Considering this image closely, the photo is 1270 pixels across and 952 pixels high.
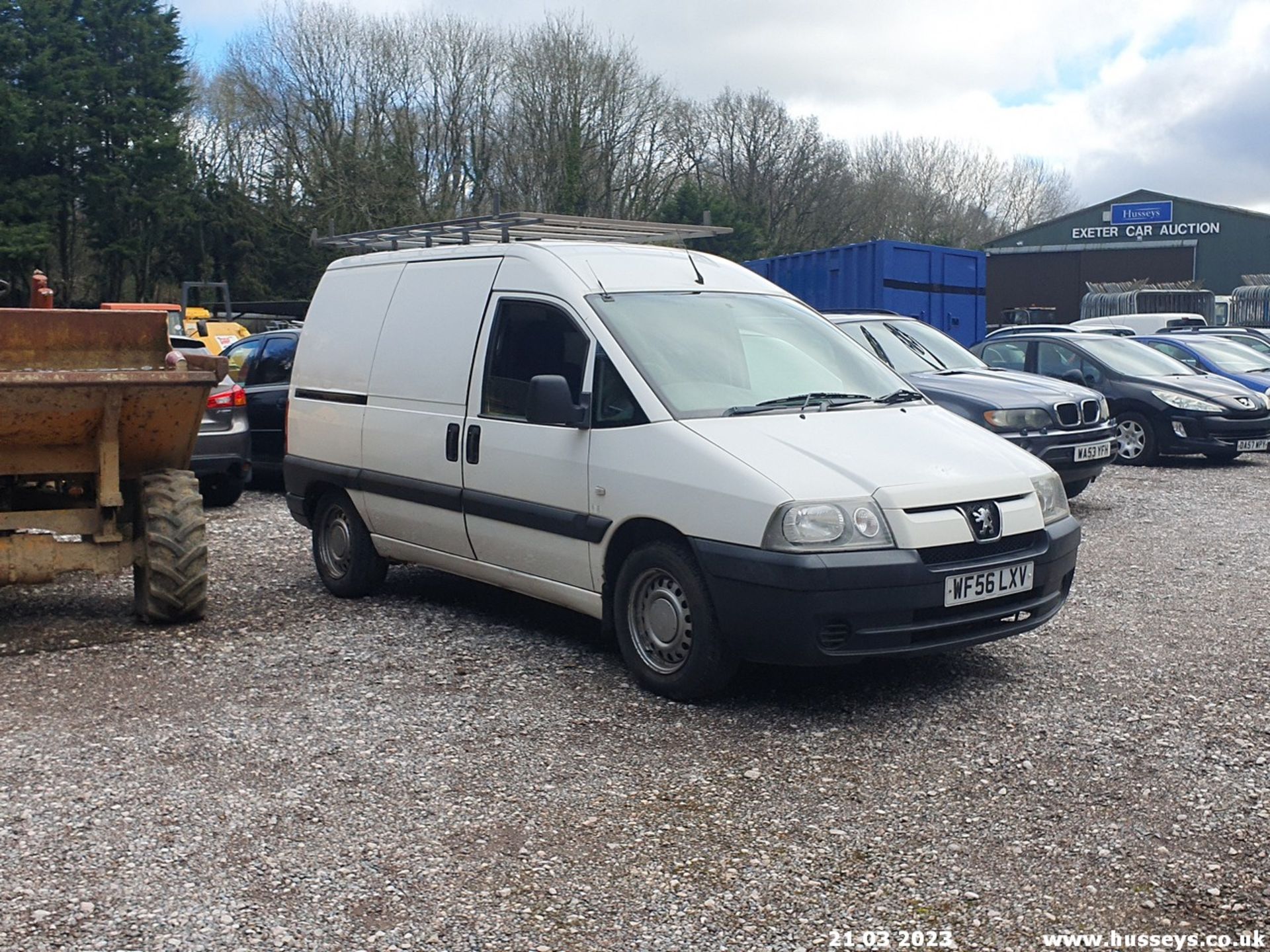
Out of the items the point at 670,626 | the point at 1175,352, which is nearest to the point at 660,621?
the point at 670,626

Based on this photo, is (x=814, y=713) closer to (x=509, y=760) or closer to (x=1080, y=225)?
(x=509, y=760)

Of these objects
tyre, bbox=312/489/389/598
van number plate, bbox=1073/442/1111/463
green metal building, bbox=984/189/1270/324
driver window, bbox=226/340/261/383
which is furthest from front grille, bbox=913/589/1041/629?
green metal building, bbox=984/189/1270/324

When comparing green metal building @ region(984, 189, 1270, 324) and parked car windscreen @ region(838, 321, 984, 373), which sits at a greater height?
green metal building @ region(984, 189, 1270, 324)

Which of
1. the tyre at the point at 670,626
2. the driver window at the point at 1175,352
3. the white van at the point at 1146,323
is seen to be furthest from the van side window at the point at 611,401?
the white van at the point at 1146,323

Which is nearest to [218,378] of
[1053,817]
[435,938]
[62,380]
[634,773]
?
[62,380]

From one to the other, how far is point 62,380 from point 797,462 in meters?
3.47

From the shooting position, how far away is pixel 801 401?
573 cm

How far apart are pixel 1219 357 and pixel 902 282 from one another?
4375 millimetres

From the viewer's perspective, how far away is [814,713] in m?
5.21

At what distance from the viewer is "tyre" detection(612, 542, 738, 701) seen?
202 inches

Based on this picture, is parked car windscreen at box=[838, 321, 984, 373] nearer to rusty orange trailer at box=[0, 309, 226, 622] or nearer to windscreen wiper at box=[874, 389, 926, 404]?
windscreen wiper at box=[874, 389, 926, 404]

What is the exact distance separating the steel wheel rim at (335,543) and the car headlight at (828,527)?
329 centimetres

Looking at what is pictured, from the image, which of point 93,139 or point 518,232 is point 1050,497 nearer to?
point 518,232

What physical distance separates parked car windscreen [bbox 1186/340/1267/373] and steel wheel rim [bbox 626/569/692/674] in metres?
13.3
